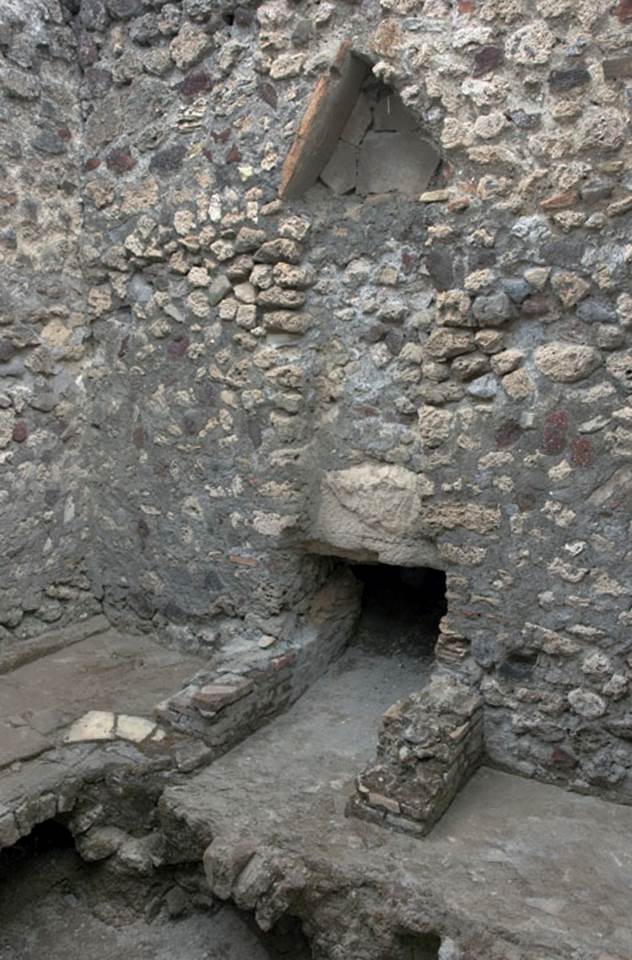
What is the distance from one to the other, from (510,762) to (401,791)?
61 cm

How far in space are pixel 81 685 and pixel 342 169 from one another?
265 cm

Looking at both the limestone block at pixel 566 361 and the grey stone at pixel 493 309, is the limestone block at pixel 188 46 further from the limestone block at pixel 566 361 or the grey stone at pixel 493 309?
the limestone block at pixel 566 361

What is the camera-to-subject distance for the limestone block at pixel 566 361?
3.17m

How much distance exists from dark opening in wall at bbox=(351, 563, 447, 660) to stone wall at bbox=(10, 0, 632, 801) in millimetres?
610

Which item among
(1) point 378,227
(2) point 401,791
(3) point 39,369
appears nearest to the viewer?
(2) point 401,791

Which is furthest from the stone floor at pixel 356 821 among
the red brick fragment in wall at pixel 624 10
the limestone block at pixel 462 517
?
the red brick fragment in wall at pixel 624 10

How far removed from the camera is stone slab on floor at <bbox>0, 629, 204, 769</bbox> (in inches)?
147

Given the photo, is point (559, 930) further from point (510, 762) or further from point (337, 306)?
point (337, 306)

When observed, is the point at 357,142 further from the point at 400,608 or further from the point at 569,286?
the point at 400,608

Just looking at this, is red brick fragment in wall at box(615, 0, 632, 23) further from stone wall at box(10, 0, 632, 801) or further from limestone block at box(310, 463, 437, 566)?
limestone block at box(310, 463, 437, 566)

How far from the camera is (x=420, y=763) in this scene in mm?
3248

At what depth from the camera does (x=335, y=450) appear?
400 cm

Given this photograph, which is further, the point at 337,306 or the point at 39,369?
the point at 39,369

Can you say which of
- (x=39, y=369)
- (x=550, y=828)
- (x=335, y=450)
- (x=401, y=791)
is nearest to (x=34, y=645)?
(x=39, y=369)
